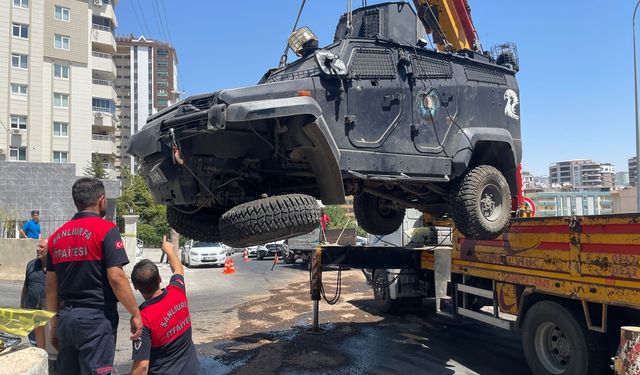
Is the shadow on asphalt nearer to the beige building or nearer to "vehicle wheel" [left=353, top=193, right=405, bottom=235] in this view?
"vehicle wheel" [left=353, top=193, right=405, bottom=235]

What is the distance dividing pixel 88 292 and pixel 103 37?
2079 inches

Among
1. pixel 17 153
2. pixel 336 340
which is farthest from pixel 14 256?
pixel 17 153

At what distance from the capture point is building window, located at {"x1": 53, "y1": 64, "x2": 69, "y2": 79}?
150 ft

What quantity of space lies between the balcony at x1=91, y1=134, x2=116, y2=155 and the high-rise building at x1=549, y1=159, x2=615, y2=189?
57308 millimetres

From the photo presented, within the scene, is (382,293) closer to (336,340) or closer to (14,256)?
(336,340)

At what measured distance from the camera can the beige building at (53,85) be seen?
43312mm

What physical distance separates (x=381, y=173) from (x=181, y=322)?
252cm

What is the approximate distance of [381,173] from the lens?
A: 5281 millimetres

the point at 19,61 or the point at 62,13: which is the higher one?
the point at 62,13

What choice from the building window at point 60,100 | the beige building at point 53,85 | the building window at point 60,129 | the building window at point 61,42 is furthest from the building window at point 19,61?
the building window at point 60,129

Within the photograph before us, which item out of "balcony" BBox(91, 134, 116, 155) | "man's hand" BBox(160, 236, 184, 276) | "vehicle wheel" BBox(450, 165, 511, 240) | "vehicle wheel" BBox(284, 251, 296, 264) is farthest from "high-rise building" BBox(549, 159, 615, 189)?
"man's hand" BBox(160, 236, 184, 276)

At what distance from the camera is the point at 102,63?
49.2 m

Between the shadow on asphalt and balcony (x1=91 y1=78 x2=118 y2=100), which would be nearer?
the shadow on asphalt

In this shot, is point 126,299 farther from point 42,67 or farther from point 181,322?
point 42,67
